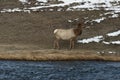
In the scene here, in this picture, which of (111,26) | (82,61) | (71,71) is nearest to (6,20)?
(111,26)

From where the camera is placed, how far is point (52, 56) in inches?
1554

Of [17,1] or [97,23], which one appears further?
[17,1]

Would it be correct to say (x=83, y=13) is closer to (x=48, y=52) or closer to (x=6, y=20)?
(x=6, y=20)

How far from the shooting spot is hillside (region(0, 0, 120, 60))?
44.3 m

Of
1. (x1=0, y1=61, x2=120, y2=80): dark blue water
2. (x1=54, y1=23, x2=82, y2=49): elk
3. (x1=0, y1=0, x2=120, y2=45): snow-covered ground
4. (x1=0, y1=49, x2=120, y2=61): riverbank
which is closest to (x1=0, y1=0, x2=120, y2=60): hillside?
(x1=0, y1=0, x2=120, y2=45): snow-covered ground

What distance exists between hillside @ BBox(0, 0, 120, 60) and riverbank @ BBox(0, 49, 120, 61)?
4.98ft

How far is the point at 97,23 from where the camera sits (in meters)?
50.2

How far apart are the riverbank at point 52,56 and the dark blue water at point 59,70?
2.70 ft

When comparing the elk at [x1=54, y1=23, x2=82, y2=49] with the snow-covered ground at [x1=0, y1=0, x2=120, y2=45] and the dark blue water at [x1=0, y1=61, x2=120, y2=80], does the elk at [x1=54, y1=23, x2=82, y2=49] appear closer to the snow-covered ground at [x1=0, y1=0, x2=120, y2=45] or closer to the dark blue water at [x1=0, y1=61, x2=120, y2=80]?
the dark blue water at [x1=0, y1=61, x2=120, y2=80]

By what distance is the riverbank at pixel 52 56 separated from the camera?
129 ft

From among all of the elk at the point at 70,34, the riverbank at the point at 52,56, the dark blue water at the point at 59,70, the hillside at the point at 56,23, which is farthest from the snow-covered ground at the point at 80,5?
the dark blue water at the point at 59,70

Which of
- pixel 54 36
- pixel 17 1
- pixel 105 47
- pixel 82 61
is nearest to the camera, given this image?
pixel 82 61

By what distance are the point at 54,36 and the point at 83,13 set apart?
278 inches

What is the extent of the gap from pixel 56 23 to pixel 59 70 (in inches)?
615
